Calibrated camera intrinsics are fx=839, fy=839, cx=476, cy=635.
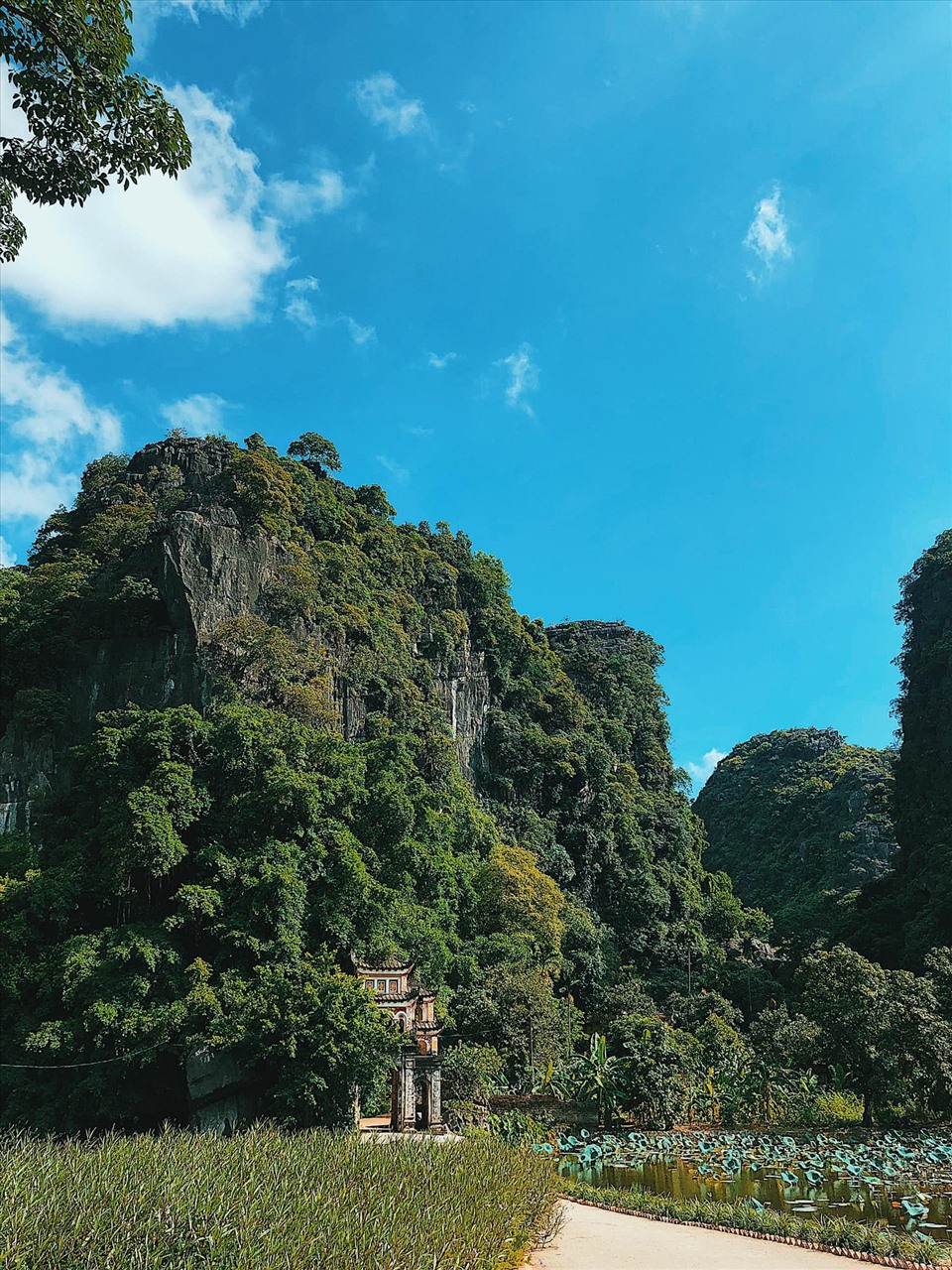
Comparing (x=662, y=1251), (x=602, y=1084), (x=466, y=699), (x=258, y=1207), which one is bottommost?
(x=602, y=1084)

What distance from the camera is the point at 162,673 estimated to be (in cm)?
2583

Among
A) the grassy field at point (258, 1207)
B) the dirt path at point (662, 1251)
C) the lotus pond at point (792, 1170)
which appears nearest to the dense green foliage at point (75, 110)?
the grassy field at point (258, 1207)

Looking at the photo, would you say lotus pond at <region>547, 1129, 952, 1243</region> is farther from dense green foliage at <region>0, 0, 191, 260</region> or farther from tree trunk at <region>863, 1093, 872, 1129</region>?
dense green foliage at <region>0, 0, 191, 260</region>

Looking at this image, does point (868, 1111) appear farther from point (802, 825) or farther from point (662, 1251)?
point (802, 825)

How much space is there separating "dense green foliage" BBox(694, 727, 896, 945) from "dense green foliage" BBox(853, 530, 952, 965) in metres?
2.71

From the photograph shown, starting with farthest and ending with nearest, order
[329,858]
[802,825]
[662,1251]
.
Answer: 1. [802,825]
2. [329,858]
3. [662,1251]

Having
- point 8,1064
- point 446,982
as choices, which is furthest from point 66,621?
point 446,982

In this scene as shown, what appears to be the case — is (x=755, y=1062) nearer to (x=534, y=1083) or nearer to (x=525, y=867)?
(x=534, y=1083)

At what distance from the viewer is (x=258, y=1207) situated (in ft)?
22.2

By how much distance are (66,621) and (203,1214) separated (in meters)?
24.3

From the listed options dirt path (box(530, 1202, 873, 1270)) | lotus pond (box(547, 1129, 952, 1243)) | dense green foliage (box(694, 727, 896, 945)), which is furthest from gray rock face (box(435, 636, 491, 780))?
dirt path (box(530, 1202, 873, 1270))

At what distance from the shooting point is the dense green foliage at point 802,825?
4528cm

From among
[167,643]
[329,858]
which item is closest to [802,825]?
[329,858]

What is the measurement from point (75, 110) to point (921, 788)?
39.2 m
